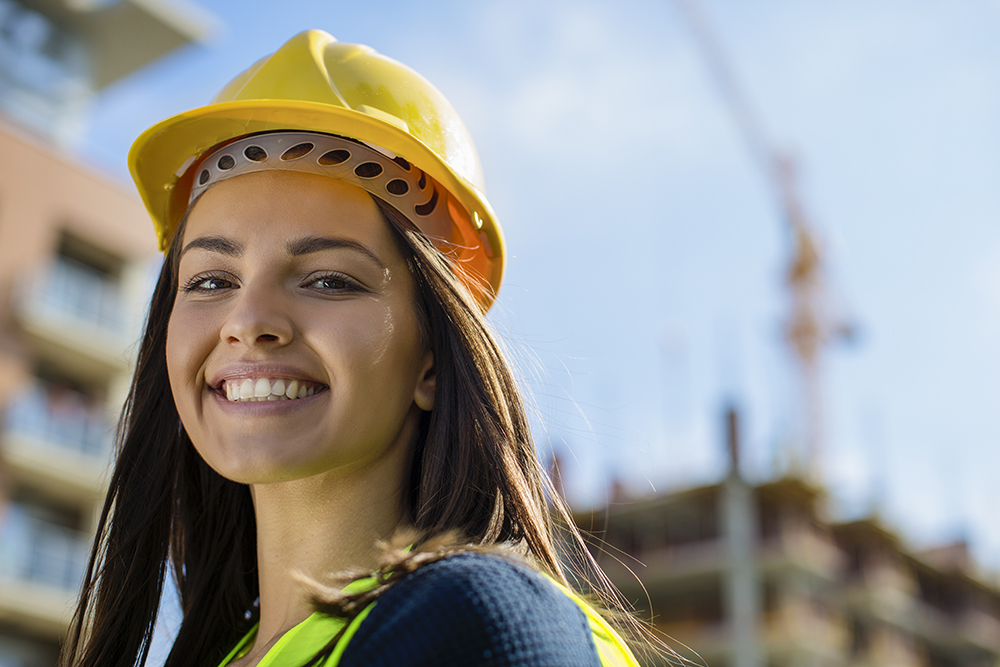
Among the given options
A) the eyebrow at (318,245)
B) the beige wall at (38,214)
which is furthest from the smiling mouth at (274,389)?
the beige wall at (38,214)

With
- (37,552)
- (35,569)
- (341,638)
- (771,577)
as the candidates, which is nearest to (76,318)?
(37,552)

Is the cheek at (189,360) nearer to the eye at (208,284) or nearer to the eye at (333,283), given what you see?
the eye at (208,284)

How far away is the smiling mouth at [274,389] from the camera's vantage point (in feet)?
5.22

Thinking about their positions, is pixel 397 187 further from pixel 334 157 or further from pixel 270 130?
pixel 270 130

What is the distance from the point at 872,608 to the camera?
3503 centimetres

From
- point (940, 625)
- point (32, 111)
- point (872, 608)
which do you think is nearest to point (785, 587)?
point (872, 608)

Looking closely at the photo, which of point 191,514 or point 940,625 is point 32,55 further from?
point 940,625

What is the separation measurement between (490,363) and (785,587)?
32638 millimetres

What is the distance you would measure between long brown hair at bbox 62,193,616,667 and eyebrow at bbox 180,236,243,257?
23cm

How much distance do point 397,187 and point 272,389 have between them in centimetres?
42

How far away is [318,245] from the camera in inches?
64.4

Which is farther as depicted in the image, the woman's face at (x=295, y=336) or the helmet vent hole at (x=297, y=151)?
the helmet vent hole at (x=297, y=151)

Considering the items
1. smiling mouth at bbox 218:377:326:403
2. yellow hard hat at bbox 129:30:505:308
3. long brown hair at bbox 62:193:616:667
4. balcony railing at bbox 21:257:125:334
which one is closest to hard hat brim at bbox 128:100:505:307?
yellow hard hat at bbox 129:30:505:308

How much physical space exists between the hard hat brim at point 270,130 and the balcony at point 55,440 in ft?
68.5
